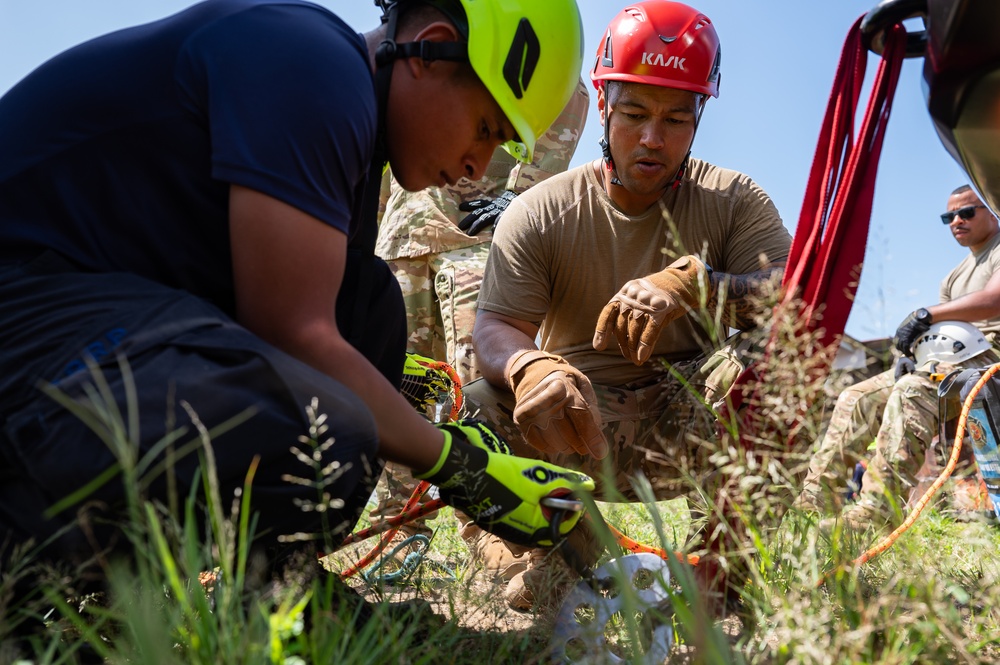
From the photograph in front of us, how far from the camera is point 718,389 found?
3291mm

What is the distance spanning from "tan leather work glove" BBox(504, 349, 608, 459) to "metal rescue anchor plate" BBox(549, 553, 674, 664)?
0.64 meters

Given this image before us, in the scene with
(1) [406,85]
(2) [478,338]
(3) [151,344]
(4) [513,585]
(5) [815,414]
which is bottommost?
(4) [513,585]

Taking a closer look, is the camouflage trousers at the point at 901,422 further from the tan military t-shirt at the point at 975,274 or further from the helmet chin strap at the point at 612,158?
the helmet chin strap at the point at 612,158

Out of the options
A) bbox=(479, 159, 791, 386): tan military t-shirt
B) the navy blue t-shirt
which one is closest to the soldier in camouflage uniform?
bbox=(479, 159, 791, 386): tan military t-shirt

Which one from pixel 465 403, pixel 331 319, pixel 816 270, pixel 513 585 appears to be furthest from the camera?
pixel 465 403

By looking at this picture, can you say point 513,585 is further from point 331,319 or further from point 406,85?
point 406,85

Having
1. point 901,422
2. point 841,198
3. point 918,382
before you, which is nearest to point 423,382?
point 841,198

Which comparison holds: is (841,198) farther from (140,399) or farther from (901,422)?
(901,422)

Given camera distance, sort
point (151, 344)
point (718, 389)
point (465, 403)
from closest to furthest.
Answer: point (151, 344) → point (718, 389) → point (465, 403)

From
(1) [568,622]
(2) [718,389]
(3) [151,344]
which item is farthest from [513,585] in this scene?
(3) [151,344]

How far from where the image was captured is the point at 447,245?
4539mm

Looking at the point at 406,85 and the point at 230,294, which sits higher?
the point at 406,85

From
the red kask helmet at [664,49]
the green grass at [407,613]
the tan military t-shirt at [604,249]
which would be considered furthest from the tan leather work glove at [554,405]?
the red kask helmet at [664,49]

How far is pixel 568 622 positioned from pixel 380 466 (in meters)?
0.56
